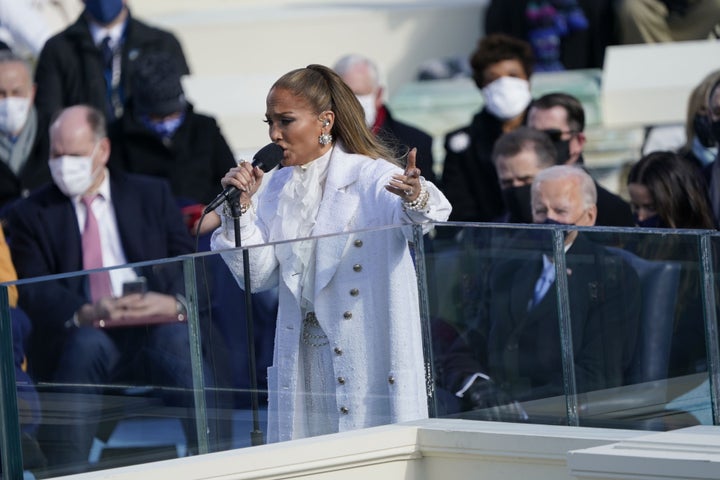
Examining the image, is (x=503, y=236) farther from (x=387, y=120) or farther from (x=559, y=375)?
(x=387, y=120)

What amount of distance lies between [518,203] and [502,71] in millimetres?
1744

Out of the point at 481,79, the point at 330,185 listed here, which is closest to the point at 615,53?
the point at 481,79

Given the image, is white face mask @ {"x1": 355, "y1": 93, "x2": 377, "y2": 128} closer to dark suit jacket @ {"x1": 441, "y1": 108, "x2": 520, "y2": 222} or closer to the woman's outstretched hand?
dark suit jacket @ {"x1": 441, "y1": 108, "x2": 520, "y2": 222}

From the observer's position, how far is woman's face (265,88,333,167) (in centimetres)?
552

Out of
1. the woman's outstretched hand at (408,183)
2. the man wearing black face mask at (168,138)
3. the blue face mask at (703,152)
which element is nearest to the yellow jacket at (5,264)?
the man wearing black face mask at (168,138)

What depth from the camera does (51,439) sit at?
5.39 m

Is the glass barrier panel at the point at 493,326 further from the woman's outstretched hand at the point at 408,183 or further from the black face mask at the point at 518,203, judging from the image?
the black face mask at the point at 518,203

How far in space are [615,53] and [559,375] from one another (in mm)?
7009

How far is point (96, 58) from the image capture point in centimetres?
1073

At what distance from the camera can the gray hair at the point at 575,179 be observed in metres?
6.90

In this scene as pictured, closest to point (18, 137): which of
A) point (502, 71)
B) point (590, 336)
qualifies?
point (502, 71)

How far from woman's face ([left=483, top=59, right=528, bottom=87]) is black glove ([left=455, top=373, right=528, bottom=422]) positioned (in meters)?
4.13

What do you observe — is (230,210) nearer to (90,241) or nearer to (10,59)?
(90,241)

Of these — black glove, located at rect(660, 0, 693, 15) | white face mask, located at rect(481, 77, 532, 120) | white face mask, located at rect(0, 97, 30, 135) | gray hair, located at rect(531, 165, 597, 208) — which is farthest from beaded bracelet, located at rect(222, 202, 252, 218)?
black glove, located at rect(660, 0, 693, 15)
